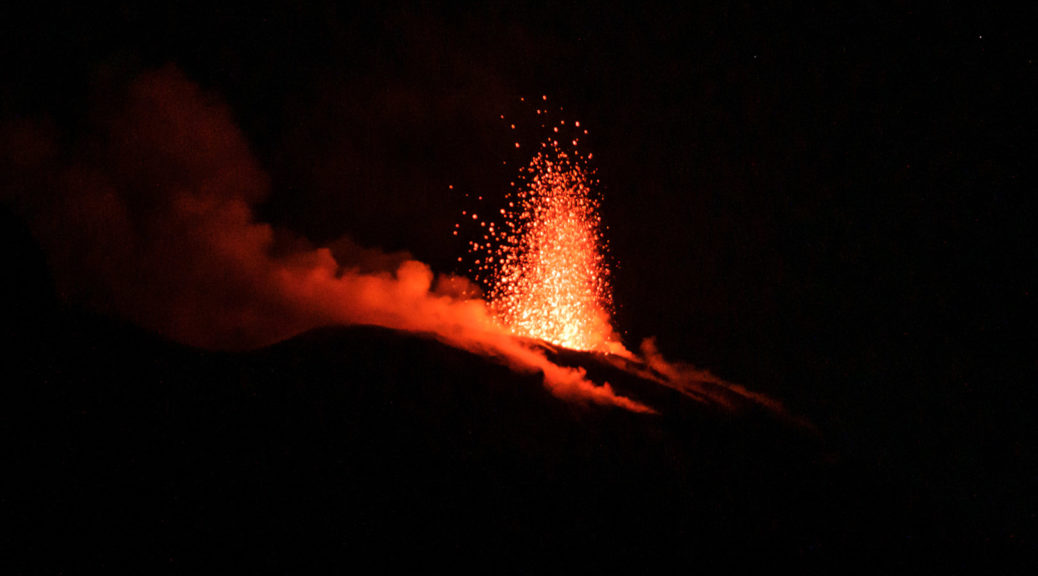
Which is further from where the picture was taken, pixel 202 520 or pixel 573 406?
pixel 573 406

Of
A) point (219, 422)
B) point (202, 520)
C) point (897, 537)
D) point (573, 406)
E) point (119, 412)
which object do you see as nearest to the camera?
point (202, 520)

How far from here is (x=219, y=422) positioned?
830 cm

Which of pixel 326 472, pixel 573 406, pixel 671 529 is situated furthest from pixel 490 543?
pixel 573 406

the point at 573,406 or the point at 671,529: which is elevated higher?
the point at 573,406

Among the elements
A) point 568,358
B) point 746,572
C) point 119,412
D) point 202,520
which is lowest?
point 202,520

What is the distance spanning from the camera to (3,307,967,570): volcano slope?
21.7 ft

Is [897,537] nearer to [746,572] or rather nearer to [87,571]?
[746,572]

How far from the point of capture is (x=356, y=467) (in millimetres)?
8875

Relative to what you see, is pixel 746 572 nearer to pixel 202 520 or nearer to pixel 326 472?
pixel 326 472

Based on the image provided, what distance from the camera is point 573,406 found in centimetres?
1302

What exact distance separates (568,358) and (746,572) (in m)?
7.01

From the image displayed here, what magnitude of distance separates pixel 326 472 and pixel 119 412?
267 cm

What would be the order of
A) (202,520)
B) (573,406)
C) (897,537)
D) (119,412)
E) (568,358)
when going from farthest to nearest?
(568,358) < (897,537) < (573,406) < (119,412) < (202,520)

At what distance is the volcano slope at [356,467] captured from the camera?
662cm
